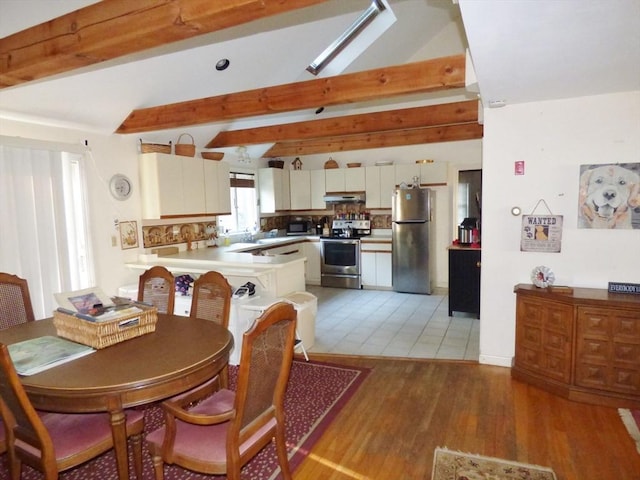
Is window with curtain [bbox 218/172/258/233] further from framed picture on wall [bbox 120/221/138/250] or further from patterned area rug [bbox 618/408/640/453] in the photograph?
patterned area rug [bbox 618/408/640/453]

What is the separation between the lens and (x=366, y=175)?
668 cm

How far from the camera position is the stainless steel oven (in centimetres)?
661

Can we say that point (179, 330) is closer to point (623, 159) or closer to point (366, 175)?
point (623, 159)

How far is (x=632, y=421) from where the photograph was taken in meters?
2.54

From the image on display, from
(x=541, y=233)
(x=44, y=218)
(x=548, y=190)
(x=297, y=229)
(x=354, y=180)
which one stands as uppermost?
(x=354, y=180)

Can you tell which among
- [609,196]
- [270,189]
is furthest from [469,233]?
[270,189]

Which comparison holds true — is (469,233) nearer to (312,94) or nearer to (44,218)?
(312,94)

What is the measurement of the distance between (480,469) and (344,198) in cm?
517

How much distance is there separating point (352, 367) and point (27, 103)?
3487 millimetres

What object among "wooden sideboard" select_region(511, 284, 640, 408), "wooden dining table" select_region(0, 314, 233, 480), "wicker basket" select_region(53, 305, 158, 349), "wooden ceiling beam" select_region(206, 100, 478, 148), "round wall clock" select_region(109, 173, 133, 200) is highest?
"wooden ceiling beam" select_region(206, 100, 478, 148)

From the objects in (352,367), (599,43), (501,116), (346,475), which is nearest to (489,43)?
(599,43)

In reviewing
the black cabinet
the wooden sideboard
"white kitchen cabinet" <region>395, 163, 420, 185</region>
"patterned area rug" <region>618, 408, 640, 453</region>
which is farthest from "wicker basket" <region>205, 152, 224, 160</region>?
"patterned area rug" <region>618, 408, 640, 453</region>

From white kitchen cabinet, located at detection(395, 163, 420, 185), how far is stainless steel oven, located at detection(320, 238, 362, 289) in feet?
3.99

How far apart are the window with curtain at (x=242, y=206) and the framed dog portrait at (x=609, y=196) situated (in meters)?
4.72
